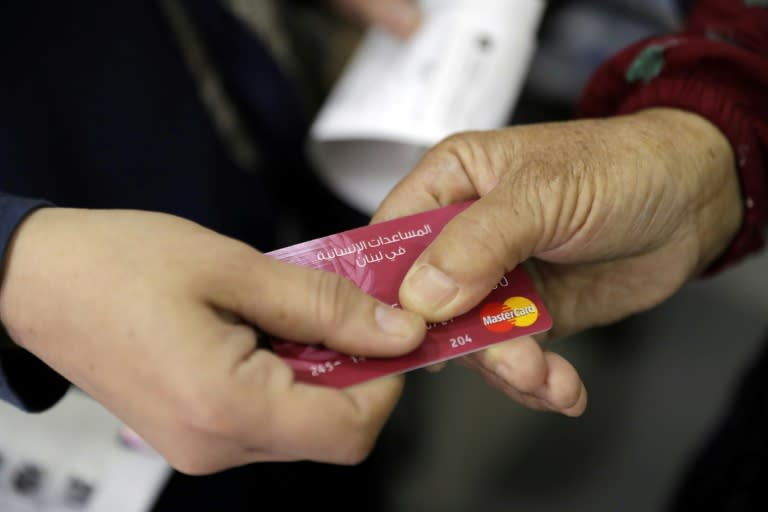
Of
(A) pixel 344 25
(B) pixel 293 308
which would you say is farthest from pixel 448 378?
(B) pixel 293 308

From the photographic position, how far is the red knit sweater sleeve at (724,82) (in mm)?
648

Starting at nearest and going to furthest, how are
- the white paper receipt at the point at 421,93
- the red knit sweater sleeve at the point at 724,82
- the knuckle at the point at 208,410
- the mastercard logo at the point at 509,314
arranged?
the knuckle at the point at 208,410 < the mastercard logo at the point at 509,314 < the red knit sweater sleeve at the point at 724,82 < the white paper receipt at the point at 421,93

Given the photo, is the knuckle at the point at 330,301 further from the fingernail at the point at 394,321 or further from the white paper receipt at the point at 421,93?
the white paper receipt at the point at 421,93

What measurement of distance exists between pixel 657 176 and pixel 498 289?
197mm

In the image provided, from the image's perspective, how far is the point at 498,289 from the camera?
20.0 inches

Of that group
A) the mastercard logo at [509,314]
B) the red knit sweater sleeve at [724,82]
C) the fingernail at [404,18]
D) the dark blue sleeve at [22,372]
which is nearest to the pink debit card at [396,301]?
the mastercard logo at [509,314]

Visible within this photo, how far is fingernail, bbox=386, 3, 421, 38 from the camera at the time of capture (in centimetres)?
98

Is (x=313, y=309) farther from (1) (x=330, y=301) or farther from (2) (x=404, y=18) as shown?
(2) (x=404, y=18)

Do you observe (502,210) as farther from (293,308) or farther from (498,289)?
(293,308)

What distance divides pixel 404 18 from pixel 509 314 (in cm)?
64

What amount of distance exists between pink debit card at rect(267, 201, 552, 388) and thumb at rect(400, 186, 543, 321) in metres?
0.01

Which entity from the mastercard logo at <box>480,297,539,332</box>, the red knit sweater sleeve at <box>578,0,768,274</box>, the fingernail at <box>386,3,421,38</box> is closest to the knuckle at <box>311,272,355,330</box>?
the mastercard logo at <box>480,297,539,332</box>

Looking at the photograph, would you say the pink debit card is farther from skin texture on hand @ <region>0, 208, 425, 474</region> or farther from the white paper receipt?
the white paper receipt

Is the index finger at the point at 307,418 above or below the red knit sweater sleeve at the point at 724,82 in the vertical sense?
below
